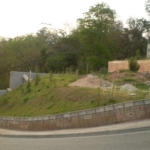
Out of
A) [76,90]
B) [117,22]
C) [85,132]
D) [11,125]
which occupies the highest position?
[117,22]

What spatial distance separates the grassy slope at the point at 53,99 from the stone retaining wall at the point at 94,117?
865 millimetres

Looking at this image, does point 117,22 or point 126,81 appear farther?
point 117,22

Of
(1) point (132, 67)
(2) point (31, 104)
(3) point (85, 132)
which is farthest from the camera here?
(1) point (132, 67)

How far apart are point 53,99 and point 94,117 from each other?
6.15 m

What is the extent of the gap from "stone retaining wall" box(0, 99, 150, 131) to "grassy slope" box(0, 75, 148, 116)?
865 millimetres

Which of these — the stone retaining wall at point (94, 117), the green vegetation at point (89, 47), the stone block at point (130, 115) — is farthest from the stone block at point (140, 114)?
the green vegetation at point (89, 47)

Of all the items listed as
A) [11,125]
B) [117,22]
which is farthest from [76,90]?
[117,22]

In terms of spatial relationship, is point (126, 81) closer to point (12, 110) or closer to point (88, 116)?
point (88, 116)

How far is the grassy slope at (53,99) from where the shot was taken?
1584 cm

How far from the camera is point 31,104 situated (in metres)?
22.4

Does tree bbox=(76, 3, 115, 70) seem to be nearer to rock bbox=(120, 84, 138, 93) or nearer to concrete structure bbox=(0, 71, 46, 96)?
concrete structure bbox=(0, 71, 46, 96)

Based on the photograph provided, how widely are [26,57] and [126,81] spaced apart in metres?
37.2

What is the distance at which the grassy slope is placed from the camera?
1584 cm

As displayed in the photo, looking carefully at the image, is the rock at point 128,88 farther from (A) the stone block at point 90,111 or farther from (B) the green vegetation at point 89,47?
(B) the green vegetation at point 89,47
